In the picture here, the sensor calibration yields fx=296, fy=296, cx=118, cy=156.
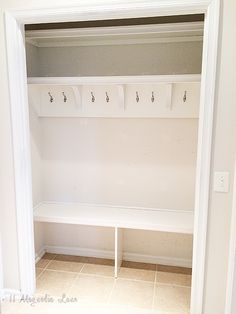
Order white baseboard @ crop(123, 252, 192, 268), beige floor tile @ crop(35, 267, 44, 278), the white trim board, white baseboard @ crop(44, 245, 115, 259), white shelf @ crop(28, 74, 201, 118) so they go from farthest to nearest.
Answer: white baseboard @ crop(44, 245, 115, 259), white baseboard @ crop(123, 252, 192, 268), beige floor tile @ crop(35, 267, 44, 278), white shelf @ crop(28, 74, 201, 118), the white trim board

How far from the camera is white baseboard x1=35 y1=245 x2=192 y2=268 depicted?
9.31 feet

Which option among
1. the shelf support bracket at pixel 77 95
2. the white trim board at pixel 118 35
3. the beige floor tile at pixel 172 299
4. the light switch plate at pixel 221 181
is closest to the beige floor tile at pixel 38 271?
the beige floor tile at pixel 172 299

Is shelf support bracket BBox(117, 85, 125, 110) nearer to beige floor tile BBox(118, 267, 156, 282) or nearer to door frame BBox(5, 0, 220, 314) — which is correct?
door frame BBox(5, 0, 220, 314)

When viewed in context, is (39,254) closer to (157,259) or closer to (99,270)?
(99,270)

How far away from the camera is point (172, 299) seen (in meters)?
2.36

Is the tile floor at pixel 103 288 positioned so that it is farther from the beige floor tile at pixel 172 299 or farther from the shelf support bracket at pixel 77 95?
the shelf support bracket at pixel 77 95

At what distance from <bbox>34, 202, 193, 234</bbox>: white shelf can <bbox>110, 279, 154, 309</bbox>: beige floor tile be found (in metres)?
0.51

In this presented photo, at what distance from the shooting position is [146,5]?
1742 mm

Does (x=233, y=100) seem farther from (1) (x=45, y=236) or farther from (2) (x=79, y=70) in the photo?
(1) (x=45, y=236)

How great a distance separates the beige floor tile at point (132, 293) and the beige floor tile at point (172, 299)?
62 mm

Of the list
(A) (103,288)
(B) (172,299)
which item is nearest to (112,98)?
(A) (103,288)

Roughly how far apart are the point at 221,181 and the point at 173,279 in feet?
4.10

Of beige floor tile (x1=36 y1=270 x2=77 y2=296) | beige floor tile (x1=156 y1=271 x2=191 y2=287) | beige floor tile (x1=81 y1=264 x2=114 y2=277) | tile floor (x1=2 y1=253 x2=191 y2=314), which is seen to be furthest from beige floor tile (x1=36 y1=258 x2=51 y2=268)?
beige floor tile (x1=156 y1=271 x2=191 y2=287)

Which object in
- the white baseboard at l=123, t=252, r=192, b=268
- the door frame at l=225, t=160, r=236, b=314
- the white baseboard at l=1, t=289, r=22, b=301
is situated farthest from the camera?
the white baseboard at l=123, t=252, r=192, b=268
